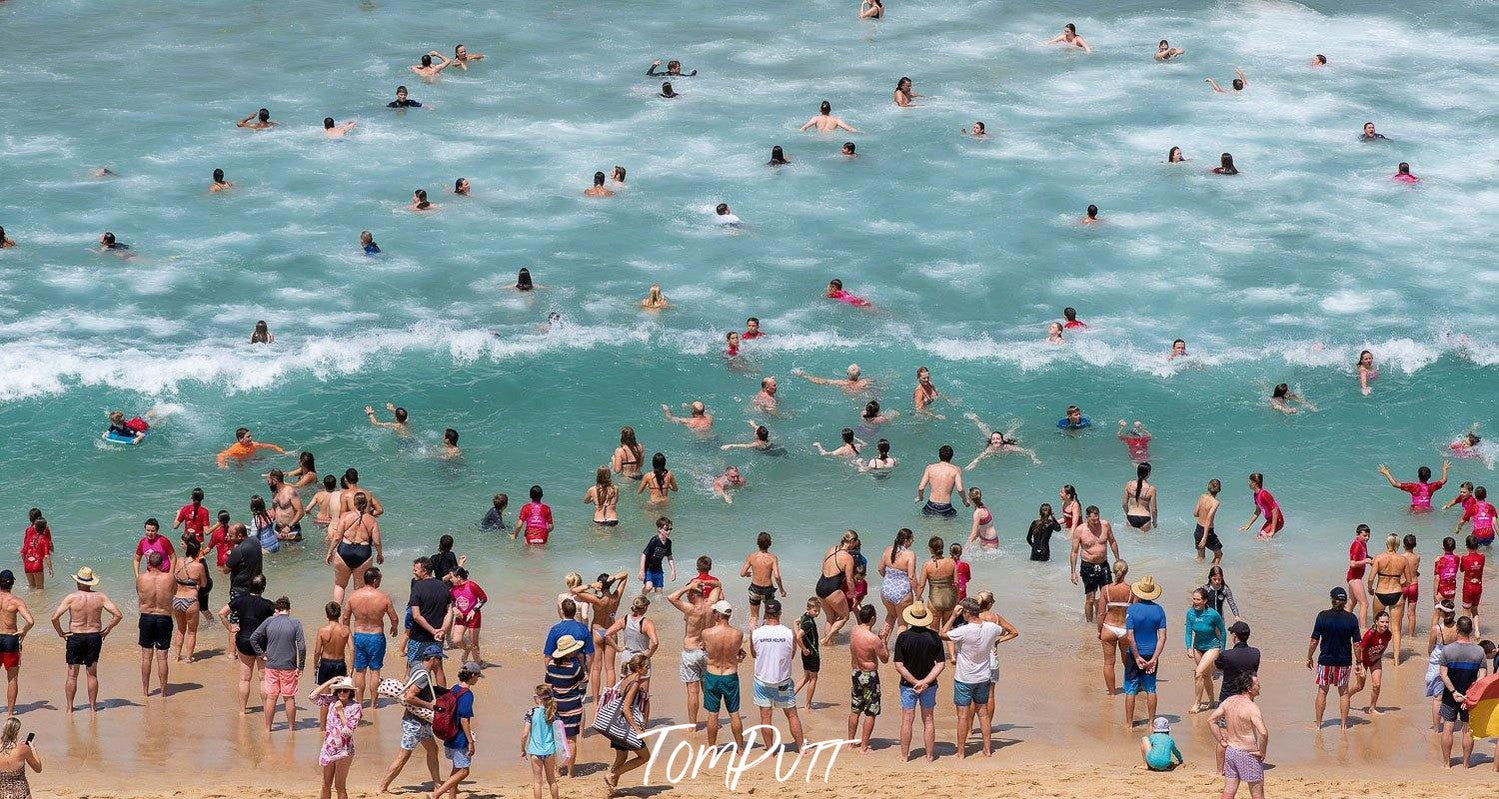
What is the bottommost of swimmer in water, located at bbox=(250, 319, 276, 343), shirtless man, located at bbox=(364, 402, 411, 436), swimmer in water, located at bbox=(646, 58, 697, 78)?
shirtless man, located at bbox=(364, 402, 411, 436)

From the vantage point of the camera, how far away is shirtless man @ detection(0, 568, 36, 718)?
654 inches

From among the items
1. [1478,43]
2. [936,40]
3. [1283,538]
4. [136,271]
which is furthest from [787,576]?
[1478,43]

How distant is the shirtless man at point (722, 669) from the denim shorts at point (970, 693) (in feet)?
6.53

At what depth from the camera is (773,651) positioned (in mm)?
15680

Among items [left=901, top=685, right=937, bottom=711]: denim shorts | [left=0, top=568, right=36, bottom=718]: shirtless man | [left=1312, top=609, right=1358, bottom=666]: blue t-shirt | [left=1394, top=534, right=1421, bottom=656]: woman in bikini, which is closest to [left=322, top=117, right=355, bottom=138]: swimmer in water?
[left=0, top=568, right=36, bottom=718]: shirtless man

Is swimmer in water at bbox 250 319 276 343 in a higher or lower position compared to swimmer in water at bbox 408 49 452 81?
lower

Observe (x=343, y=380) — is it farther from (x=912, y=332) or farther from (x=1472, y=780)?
(x=1472, y=780)

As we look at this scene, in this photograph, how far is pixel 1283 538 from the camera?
22688mm

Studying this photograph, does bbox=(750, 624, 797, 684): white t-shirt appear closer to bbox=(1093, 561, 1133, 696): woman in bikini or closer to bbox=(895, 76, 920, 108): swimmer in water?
bbox=(1093, 561, 1133, 696): woman in bikini

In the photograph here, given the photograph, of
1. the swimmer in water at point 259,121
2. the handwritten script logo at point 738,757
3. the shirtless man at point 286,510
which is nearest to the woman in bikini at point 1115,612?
the handwritten script logo at point 738,757

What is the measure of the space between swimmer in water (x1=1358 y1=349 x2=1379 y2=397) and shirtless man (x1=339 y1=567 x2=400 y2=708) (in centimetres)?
1655

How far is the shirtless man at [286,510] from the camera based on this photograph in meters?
21.5

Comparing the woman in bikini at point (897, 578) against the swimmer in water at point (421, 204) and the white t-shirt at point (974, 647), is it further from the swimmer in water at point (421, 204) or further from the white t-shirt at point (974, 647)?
the swimmer in water at point (421, 204)

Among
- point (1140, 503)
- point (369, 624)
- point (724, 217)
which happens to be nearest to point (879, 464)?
point (1140, 503)
